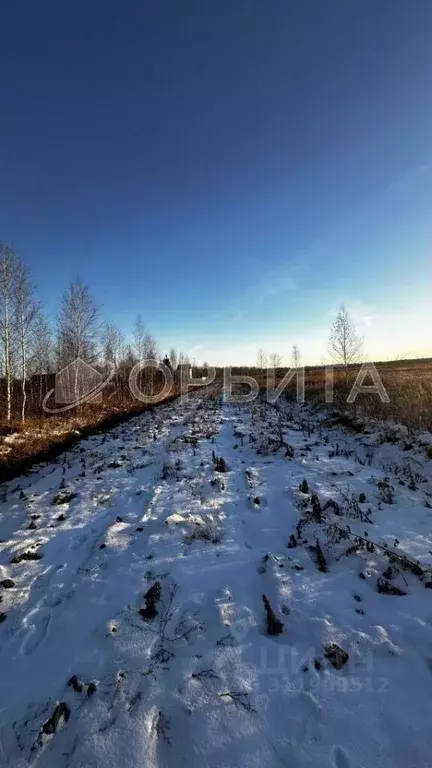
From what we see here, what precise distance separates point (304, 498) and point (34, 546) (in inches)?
176

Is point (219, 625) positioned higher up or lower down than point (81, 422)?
lower down

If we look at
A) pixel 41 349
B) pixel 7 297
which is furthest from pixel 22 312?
pixel 41 349

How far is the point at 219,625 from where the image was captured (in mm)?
3463

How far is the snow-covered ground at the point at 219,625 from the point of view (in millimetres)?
2445

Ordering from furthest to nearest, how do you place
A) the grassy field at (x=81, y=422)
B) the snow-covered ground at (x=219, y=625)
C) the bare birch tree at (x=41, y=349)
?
the bare birch tree at (x=41, y=349) < the grassy field at (x=81, y=422) < the snow-covered ground at (x=219, y=625)

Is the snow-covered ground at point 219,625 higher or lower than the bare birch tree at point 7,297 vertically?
lower

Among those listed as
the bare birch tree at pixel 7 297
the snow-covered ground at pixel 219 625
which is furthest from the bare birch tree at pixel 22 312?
the snow-covered ground at pixel 219 625

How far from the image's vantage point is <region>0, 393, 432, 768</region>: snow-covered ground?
2445 millimetres

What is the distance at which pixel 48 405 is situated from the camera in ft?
73.3

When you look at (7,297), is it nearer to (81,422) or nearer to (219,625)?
(81,422)

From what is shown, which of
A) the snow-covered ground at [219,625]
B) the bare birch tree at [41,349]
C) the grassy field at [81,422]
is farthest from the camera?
the bare birch tree at [41,349]

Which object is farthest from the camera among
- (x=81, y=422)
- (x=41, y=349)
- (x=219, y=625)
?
(x=41, y=349)

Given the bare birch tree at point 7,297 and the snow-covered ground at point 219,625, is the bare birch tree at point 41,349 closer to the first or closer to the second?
the bare birch tree at point 7,297

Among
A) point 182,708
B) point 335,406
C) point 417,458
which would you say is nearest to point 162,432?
point 335,406
